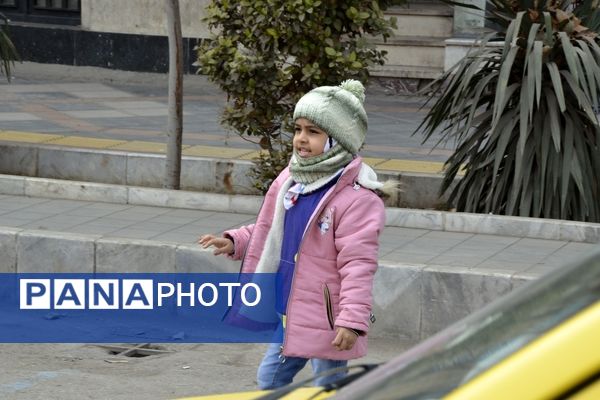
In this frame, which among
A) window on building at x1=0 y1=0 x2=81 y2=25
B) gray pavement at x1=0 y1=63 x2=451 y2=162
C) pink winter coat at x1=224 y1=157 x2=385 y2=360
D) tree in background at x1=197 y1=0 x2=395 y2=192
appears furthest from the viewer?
window on building at x1=0 y1=0 x2=81 y2=25

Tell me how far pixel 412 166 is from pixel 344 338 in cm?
680

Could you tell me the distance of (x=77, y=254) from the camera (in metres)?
7.88

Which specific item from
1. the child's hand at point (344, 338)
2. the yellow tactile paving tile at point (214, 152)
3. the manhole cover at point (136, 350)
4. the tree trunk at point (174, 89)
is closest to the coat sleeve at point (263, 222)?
the child's hand at point (344, 338)

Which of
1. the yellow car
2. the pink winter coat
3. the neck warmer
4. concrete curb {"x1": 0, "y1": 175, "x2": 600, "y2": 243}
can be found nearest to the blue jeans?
the pink winter coat

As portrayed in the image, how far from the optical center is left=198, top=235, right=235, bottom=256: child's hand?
468 cm

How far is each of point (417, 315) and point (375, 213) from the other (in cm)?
254

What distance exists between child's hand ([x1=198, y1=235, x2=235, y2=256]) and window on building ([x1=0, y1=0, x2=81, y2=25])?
530 inches

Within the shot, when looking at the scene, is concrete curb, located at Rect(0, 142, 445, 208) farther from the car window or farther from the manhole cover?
the car window

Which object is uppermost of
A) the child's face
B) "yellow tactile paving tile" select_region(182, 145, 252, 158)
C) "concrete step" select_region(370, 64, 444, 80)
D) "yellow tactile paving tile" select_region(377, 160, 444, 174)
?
the child's face

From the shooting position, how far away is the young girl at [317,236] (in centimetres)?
468

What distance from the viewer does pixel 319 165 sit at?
4762mm

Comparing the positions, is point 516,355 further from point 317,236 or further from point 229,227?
point 229,227

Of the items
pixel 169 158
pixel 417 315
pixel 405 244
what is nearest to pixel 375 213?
pixel 417 315

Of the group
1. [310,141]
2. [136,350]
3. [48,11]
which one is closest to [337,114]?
[310,141]
